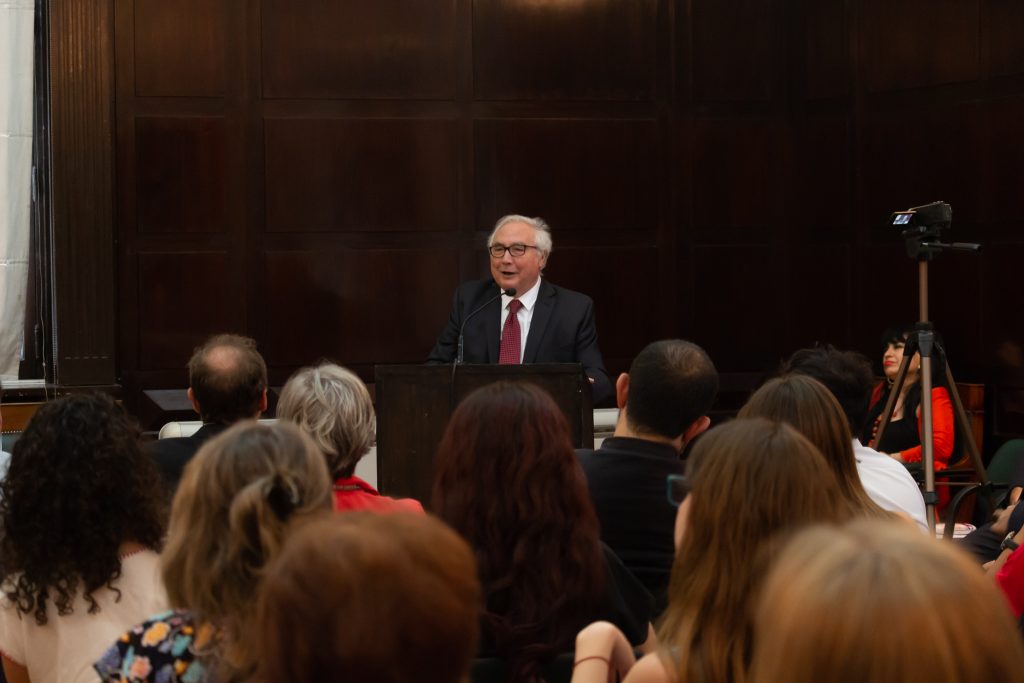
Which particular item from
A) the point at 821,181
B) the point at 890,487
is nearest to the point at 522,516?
the point at 890,487

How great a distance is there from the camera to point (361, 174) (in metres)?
6.24

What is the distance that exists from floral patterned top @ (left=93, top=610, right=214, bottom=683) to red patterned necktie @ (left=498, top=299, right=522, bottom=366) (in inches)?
126

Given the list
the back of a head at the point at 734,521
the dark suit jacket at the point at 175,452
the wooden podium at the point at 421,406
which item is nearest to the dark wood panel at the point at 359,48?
the wooden podium at the point at 421,406

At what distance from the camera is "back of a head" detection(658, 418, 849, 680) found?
4.83ft

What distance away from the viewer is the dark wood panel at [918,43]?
5.84m

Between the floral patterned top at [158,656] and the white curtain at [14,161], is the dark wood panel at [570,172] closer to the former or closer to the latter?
the white curtain at [14,161]

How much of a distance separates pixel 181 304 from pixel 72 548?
4.27m

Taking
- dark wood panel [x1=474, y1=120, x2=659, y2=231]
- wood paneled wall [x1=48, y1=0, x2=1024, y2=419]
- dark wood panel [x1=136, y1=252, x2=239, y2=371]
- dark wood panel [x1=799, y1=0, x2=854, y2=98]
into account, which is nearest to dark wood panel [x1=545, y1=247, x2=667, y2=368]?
wood paneled wall [x1=48, y1=0, x2=1024, y2=419]

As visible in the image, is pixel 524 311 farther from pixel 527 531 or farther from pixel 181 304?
pixel 527 531

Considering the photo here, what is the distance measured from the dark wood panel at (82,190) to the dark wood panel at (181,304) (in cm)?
20

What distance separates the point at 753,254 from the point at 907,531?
5.75m

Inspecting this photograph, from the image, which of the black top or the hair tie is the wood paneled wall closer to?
the black top

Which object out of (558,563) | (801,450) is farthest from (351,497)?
(801,450)

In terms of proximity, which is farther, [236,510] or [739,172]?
[739,172]
